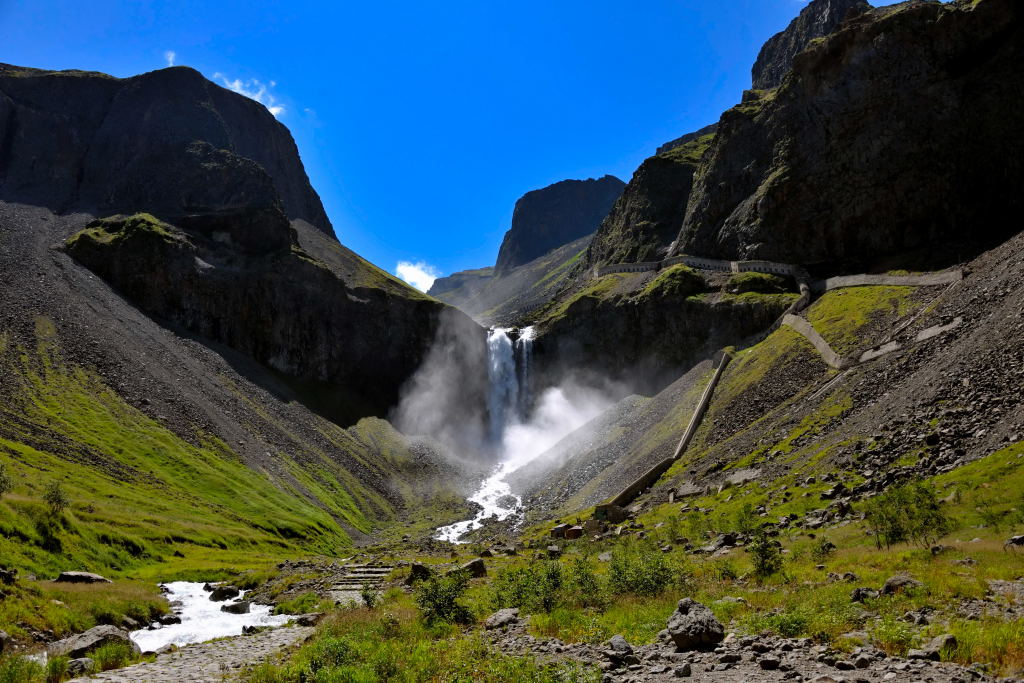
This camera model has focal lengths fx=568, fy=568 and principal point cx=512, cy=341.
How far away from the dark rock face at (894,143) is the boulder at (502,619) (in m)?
81.1

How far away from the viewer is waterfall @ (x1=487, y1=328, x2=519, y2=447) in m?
112

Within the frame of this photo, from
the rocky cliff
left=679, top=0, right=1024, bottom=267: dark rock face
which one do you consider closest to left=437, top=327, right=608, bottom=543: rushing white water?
the rocky cliff

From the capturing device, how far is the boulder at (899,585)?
14195 millimetres

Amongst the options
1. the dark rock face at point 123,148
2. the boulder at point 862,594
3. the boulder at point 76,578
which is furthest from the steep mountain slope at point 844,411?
the dark rock face at point 123,148

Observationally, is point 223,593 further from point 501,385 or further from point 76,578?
point 501,385

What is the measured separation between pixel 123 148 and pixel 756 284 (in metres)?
156

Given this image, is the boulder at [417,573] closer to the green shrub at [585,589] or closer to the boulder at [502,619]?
the green shrub at [585,589]

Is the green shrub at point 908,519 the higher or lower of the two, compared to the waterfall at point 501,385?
lower

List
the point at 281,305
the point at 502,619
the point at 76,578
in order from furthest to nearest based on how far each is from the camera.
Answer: the point at 281,305
the point at 76,578
the point at 502,619

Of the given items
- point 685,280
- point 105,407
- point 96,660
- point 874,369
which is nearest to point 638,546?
point 96,660

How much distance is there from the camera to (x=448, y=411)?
385 ft

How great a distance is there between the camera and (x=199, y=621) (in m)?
27.6

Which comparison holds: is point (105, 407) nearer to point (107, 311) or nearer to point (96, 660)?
point (107, 311)

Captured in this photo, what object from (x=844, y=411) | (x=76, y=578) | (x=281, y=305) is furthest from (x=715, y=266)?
(x=76, y=578)
